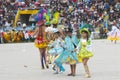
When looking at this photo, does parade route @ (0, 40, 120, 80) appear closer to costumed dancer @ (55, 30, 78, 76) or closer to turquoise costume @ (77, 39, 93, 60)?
costumed dancer @ (55, 30, 78, 76)

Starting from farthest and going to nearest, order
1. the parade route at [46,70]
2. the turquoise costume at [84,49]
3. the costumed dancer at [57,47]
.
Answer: the costumed dancer at [57,47]
the parade route at [46,70]
the turquoise costume at [84,49]

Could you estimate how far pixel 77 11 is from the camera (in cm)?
4988

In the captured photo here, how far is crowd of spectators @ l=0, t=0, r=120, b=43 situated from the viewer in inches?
1823

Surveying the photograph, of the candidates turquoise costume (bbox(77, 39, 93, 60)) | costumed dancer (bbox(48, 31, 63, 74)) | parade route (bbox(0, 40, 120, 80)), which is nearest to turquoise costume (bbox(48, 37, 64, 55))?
costumed dancer (bbox(48, 31, 63, 74))

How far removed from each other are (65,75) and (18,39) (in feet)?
85.2

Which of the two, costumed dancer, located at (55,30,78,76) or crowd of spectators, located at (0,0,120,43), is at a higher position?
costumed dancer, located at (55,30,78,76)

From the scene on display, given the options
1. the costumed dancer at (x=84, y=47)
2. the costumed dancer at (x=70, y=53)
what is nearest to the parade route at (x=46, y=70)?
the costumed dancer at (x=70, y=53)

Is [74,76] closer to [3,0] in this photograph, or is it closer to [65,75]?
[65,75]

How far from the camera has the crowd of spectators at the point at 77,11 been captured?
46.3m

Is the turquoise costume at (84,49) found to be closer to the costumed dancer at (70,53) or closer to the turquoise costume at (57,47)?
the costumed dancer at (70,53)

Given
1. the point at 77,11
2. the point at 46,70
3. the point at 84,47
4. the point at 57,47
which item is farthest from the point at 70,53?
the point at 77,11

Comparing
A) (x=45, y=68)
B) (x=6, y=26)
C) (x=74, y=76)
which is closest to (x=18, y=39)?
(x=6, y=26)

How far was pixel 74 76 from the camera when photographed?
1545cm

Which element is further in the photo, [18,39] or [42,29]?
[18,39]
